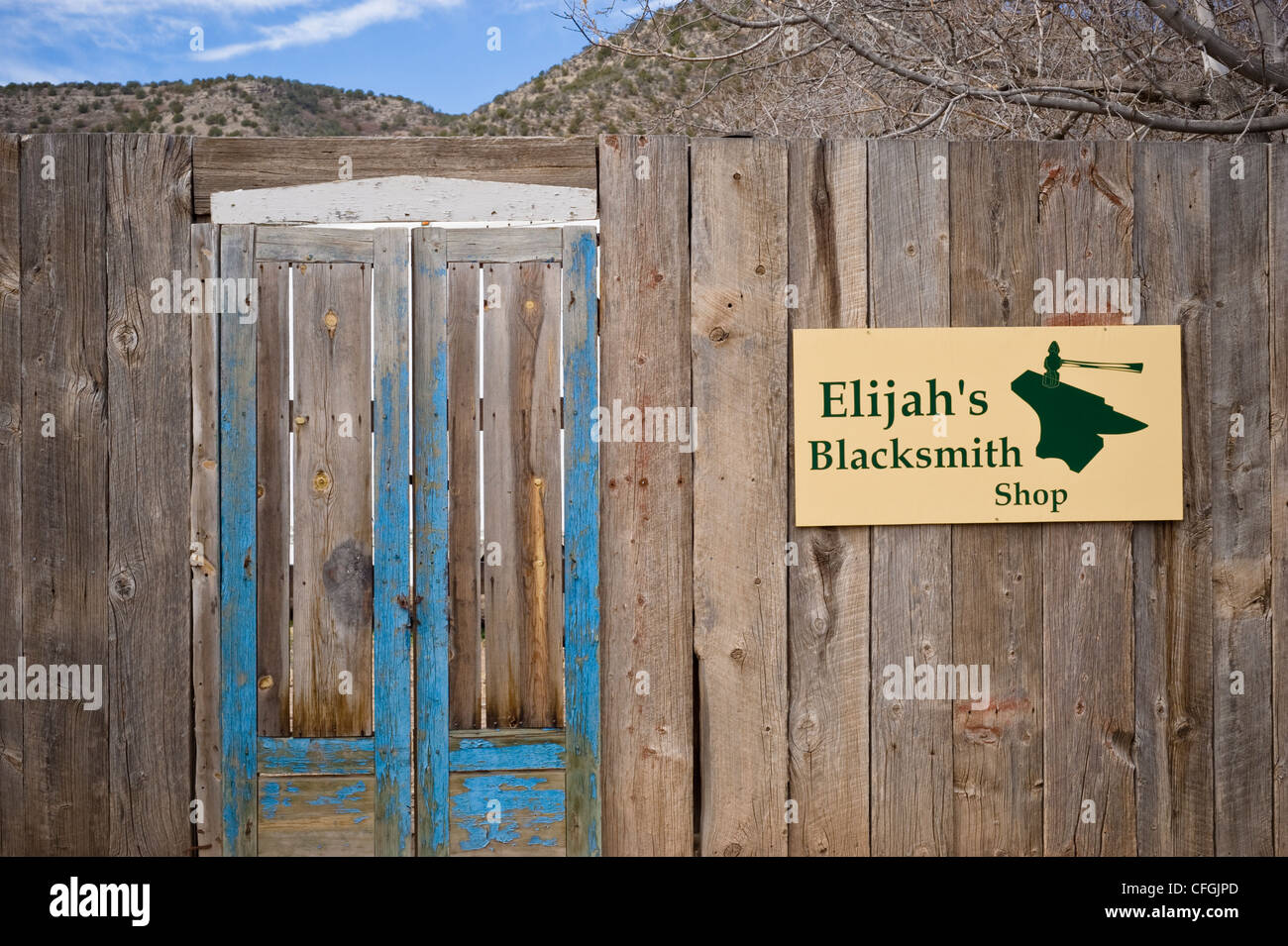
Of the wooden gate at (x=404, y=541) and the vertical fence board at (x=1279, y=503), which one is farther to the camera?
the vertical fence board at (x=1279, y=503)

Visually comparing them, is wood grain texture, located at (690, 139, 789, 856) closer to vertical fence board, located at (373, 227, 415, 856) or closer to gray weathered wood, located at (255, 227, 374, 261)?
vertical fence board, located at (373, 227, 415, 856)

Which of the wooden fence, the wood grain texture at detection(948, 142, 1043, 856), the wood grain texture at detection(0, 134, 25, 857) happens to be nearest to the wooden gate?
the wooden fence

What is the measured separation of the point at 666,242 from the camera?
2740mm

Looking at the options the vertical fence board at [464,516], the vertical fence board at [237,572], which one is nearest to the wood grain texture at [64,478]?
the vertical fence board at [237,572]

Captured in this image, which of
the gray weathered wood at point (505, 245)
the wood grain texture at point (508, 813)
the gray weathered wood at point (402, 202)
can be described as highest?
the gray weathered wood at point (402, 202)

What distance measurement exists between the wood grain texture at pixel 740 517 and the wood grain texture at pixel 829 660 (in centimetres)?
6

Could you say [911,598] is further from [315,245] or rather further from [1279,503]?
[315,245]

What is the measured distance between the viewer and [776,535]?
108 inches

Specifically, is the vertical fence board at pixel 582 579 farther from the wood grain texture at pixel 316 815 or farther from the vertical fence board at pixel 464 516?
the wood grain texture at pixel 316 815

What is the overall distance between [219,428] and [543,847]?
1668 mm

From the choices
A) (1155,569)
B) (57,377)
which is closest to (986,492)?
(1155,569)

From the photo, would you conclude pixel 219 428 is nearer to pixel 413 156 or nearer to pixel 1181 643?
pixel 413 156

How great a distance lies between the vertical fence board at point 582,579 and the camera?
2.70 meters

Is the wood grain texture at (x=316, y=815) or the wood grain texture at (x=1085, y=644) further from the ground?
the wood grain texture at (x=1085, y=644)
